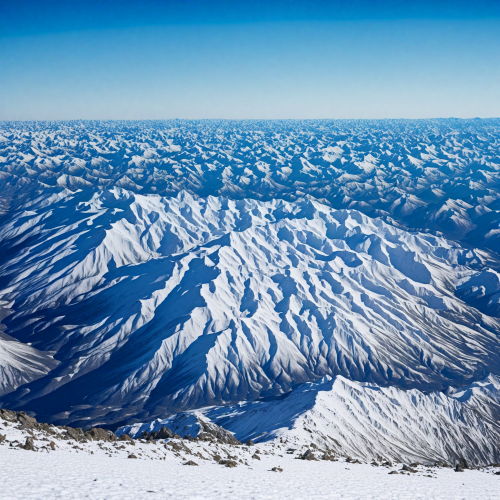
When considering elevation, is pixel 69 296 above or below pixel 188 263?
below

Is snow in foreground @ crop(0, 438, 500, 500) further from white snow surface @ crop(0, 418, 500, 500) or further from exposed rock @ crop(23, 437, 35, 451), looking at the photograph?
exposed rock @ crop(23, 437, 35, 451)

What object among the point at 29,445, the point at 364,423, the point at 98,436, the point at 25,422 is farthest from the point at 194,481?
the point at 364,423

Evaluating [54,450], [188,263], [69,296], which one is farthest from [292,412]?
[69,296]

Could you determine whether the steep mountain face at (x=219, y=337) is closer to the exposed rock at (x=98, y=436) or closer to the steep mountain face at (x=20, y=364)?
the steep mountain face at (x=20, y=364)

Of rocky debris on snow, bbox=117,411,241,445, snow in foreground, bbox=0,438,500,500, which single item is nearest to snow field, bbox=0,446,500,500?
snow in foreground, bbox=0,438,500,500

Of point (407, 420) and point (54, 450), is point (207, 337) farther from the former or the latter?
point (54, 450)

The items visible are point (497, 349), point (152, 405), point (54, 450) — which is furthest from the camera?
point (497, 349)

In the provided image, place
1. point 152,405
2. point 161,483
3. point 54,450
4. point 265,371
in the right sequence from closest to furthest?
1. point 161,483
2. point 54,450
3. point 152,405
4. point 265,371

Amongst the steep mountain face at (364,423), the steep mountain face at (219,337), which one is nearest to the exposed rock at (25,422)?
the steep mountain face at (364,423)
